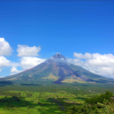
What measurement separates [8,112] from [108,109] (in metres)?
45.7

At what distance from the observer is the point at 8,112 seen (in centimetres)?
5853

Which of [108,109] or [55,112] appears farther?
[55,112]

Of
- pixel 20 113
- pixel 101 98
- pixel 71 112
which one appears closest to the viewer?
pixel 71 112

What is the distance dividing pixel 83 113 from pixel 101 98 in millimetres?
16729

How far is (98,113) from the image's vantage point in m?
36.1

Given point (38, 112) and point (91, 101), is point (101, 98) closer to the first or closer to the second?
point (91, 101)

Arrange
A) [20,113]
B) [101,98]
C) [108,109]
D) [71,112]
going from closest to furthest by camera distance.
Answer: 1. [108,109]
2. [71,112]
3. [101,98]
4. [20,113]

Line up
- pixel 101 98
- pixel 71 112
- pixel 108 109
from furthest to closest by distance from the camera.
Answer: pixel 101 98, pixel 71 112, pixel 108 109

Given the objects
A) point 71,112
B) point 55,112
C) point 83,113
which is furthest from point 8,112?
point 83,113

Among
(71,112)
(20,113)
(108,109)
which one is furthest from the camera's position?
(20,113)

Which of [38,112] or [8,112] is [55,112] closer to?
[38,112]

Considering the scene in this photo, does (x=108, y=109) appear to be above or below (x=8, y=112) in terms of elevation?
above

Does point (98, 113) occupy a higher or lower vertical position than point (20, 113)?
higher

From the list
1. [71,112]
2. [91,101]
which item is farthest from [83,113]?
[91,101]
